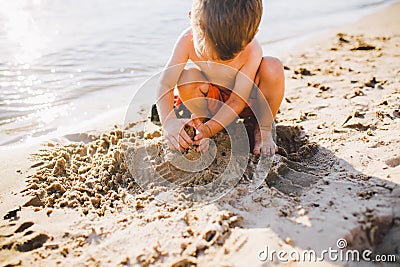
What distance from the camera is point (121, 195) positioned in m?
2.03

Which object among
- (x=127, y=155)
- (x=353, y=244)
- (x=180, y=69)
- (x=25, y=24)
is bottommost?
(x=353, y=244)

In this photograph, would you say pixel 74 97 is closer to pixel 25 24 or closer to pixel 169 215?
pixel 169 215

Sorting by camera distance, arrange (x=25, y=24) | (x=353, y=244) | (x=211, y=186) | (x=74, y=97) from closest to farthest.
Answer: (x=353, y=244) < (x=211, y=186) < (x=74, y=97) < (x=25, y=24)

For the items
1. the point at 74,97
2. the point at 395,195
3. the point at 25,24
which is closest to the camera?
the point at 395,195

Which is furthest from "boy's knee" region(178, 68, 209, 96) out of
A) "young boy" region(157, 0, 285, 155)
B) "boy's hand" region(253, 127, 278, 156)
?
"boy's hand" region(253, 127, 278, 156)

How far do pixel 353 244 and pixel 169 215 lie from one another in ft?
2.67

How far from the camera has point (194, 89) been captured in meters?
2.36

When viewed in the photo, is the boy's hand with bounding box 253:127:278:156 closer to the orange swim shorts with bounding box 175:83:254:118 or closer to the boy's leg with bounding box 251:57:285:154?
the boy's leg with bounding box 251:57:285:154

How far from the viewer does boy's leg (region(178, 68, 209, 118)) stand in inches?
91.6

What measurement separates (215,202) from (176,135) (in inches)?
20.0

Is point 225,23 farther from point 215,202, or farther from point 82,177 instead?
point 82,177

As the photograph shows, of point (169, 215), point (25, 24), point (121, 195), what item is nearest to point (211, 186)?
point (169, 215)

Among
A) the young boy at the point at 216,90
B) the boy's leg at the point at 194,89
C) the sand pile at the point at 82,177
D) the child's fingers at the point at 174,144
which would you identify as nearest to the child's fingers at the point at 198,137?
the young boy at the point at 216,90

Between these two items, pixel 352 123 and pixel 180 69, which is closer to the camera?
pixel 180 69
